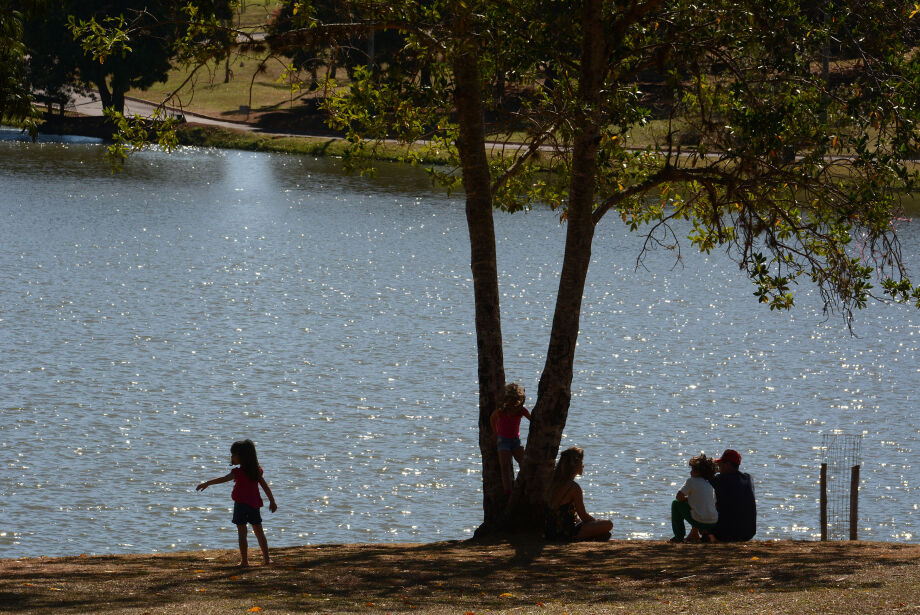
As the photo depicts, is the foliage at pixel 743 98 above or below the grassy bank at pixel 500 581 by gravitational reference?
above

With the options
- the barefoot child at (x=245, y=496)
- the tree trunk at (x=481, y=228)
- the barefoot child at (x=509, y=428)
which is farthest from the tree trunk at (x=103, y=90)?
the barefoot child at (x=245, y=496)

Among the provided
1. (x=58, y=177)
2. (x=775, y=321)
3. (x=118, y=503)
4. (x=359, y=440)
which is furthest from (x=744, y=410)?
(x=58, y=177)

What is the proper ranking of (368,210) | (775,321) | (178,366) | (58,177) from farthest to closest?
(58,177), (368,210), (775,321), (178,366)

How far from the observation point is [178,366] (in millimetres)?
27734

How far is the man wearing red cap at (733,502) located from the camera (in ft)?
45.6

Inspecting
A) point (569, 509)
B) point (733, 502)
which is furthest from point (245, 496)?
point (733, 502)

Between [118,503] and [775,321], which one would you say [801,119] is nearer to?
[118,503]

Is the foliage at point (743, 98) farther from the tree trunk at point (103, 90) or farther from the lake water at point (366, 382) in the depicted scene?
the tree trunk at point (103, 90)

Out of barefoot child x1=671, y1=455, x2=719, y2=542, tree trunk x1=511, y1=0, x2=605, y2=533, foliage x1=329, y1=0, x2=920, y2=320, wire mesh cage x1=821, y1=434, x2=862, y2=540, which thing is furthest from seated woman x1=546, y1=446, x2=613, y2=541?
wire mesh cage x1=821, y1=434, x2=862, y2=540

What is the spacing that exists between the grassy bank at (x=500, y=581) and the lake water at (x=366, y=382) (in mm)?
4462

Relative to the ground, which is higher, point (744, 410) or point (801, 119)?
point (801, 119)

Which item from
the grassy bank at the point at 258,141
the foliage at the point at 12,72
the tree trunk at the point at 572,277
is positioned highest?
the grassy bank at the point at 258,141

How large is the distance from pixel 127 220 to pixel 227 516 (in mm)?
37523

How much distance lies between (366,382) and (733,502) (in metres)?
14.2
